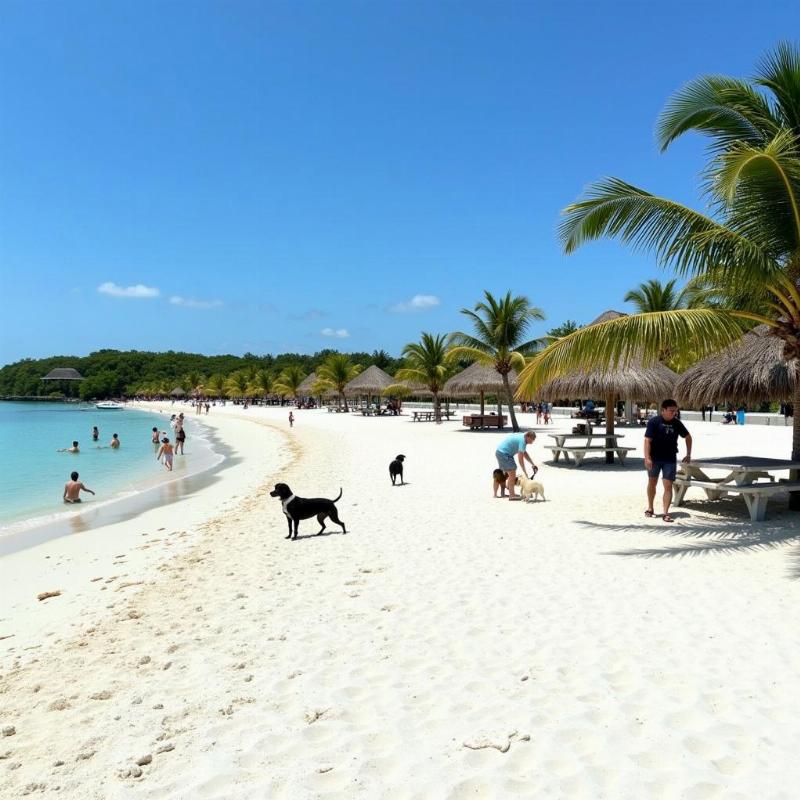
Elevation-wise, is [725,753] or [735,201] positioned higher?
[735,201]

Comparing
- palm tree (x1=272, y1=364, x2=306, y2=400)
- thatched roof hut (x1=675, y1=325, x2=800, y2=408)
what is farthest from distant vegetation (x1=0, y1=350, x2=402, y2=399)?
thatched roof hut (x1=675, y1=325, x2=800, y2=408)

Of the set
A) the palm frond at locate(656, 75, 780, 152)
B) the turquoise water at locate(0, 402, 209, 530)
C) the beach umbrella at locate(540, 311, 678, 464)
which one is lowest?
the turquoise water at locate(0, 402, 209, 530)

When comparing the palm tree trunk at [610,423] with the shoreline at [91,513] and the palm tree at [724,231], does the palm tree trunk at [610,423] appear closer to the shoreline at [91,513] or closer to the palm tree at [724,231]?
the palm tree at [724,231]

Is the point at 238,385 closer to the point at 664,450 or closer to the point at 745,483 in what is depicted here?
the point at 664,450

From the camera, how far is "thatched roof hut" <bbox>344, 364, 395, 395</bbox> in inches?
1677

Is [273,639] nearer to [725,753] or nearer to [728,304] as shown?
[725,753]

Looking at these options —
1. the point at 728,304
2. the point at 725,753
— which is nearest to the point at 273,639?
the point at 725,753

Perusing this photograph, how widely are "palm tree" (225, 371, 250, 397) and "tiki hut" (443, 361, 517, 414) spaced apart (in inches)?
2149

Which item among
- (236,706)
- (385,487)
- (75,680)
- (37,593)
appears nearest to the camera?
(236,706)

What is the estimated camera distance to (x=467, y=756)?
2.54 m

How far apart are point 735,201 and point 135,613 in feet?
24.1

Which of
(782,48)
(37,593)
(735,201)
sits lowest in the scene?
(37,593)

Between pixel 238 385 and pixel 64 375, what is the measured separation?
73.4 meters

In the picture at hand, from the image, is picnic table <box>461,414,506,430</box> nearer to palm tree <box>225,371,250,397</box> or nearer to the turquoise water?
the turquoise water
